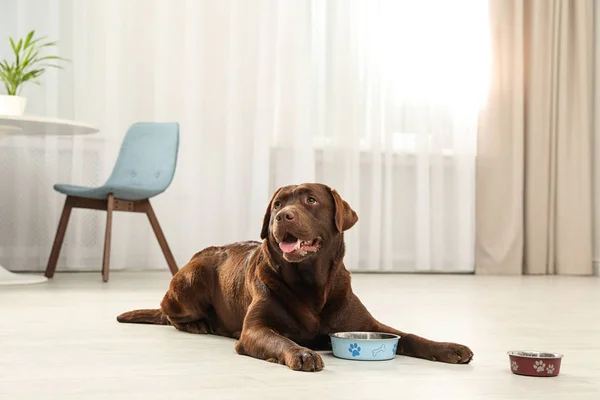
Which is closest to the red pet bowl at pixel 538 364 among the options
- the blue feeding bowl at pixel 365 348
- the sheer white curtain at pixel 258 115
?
the blue feeding bowl at pixel 365 348

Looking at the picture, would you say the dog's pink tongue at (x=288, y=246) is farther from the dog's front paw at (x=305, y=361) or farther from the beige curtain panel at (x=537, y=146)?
the beige curtain panel at (x=537, y=146)

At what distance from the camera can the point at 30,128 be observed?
477cm

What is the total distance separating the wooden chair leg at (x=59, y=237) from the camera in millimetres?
5117

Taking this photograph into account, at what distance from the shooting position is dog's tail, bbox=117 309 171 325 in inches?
114

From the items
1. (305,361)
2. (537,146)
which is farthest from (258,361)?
(537,146)

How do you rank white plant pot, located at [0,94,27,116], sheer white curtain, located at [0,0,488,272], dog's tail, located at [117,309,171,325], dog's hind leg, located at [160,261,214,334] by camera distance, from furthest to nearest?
sheer white curtain, located at [0,0,488,272]
white plant pot, located at [0,94,27,116]
dog's tail, located at [117,309,171,325]
dog's hind leg, located at [160,261,214,334]

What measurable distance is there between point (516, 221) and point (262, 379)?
459 cm

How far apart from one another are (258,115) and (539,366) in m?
4.14

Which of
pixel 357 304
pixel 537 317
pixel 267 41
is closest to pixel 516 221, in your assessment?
pixel 267 41

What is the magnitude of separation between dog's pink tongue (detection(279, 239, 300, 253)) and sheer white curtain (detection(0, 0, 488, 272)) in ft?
12.2

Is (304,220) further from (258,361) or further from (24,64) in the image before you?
(24,64)

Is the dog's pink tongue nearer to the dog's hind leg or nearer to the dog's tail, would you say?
the dog's hind leg

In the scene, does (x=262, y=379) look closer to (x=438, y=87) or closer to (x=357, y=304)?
(x=357, y=304)

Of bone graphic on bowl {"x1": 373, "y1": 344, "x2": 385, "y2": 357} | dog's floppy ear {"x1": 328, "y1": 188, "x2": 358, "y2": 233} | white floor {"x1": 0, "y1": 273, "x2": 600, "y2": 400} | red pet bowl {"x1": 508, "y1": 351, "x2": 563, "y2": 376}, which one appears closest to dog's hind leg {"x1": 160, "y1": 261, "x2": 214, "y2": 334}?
white floor {"x1": 0, "y1": 273, "x2": 600, "y2": 400}
